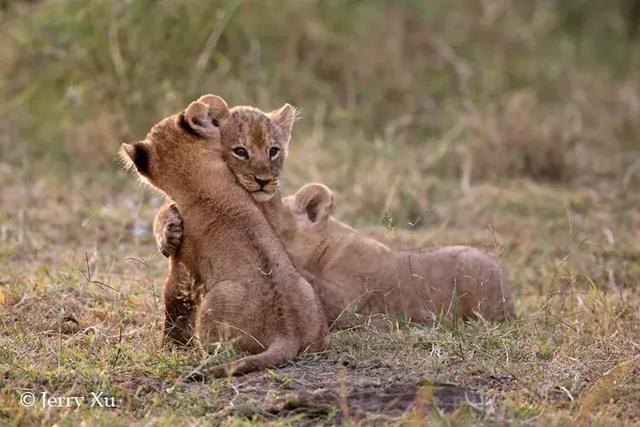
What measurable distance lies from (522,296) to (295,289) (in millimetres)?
2587

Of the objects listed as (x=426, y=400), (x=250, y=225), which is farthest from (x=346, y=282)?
(x=426, y=400)

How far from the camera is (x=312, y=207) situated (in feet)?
23.0

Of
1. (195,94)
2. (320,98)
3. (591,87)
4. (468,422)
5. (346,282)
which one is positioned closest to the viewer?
(468,422)

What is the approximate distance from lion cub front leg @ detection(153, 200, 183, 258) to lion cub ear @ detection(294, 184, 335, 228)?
1275 millimetres

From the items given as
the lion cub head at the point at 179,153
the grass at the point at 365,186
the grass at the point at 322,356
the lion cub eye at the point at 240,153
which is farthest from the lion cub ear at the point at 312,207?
the lion cub head at the point at 179,153

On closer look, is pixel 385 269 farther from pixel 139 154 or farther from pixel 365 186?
pixel 365 186

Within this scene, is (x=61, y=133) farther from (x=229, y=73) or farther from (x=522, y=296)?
(x=522, y=296)

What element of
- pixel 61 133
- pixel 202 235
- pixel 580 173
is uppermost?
pixel 202 235

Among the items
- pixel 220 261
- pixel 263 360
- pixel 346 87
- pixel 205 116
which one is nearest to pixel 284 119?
pixel 205 116

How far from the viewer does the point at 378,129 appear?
39.2 ft

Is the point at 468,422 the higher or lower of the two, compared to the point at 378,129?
higher

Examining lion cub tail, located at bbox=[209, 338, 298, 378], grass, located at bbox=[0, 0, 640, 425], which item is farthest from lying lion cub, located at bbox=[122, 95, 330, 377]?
grass, located at bbox=[0, 0, 640, 425]

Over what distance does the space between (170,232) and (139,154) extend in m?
0.42

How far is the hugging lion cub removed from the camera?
6.65m
